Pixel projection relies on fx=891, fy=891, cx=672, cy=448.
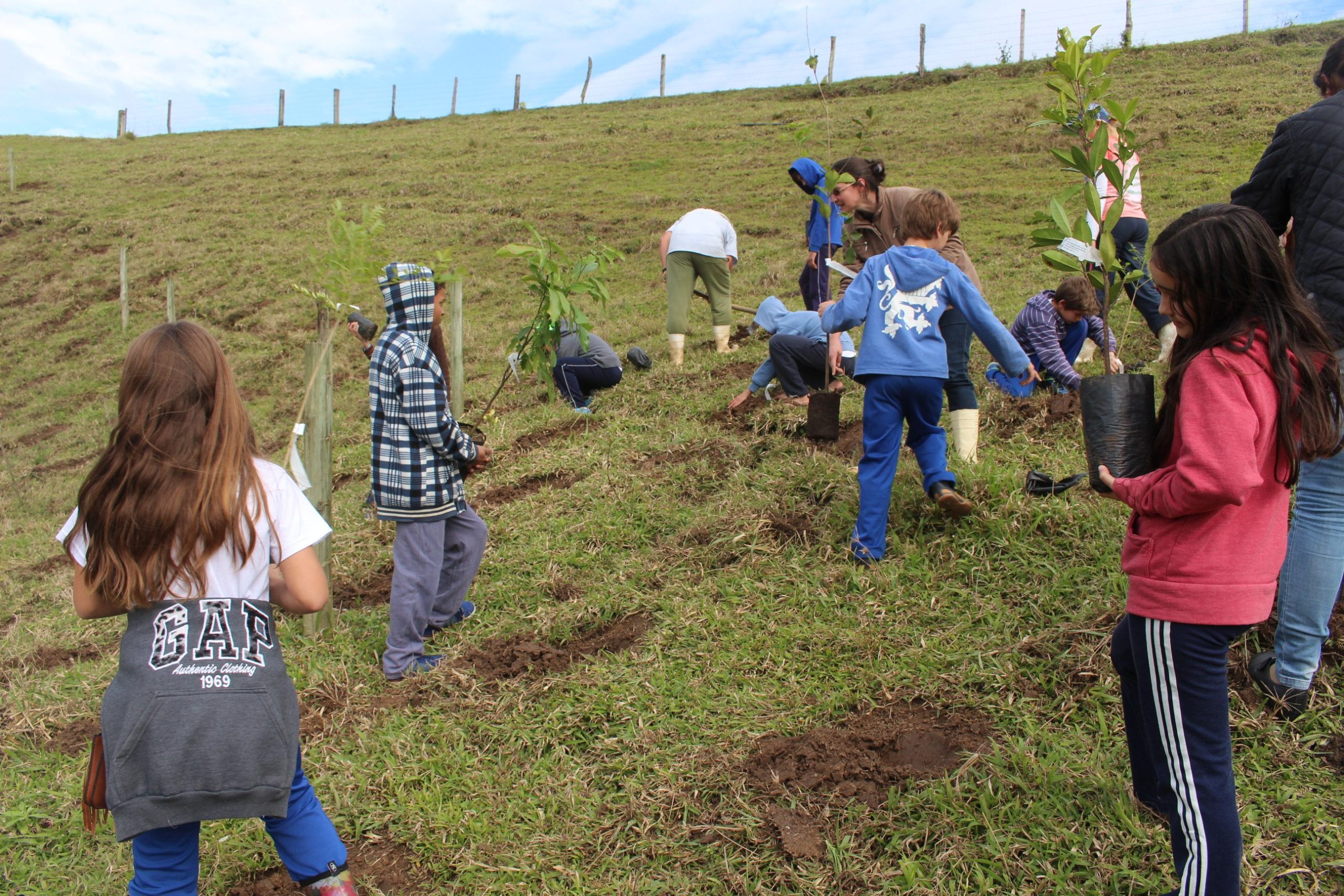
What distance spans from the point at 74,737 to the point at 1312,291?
4908 millimetres

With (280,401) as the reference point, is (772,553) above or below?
below

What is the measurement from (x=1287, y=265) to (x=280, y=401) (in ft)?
35.0

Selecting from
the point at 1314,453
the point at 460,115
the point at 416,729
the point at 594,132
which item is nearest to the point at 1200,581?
the point at 1314,453

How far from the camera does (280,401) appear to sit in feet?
35.2

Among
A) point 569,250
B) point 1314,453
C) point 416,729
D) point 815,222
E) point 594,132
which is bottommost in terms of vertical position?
point 416,729

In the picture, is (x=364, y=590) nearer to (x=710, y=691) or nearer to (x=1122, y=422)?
(x=710, y=691)

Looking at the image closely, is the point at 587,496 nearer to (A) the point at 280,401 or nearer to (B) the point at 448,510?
(B) the point at 448,510

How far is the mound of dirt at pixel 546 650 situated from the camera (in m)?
3.79

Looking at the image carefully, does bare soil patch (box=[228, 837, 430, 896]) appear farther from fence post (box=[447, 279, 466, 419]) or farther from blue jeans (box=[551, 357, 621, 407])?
blue jeans (box=[551, 357, 621, 407])

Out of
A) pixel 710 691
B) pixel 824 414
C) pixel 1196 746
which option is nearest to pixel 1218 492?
pixel 1196 746

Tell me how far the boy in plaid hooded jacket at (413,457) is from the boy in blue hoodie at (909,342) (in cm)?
169

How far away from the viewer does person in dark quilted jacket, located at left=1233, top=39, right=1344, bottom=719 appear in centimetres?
250

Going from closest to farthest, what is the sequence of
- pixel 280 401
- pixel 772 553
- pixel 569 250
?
pixel 772 553 → pixel 280 401 → pixel 569 250

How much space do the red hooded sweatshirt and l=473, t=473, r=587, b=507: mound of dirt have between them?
4.24m
